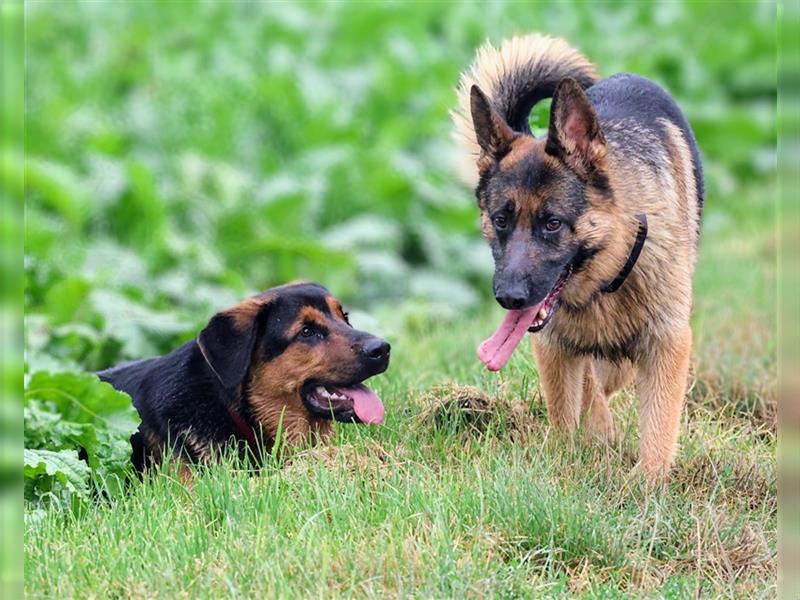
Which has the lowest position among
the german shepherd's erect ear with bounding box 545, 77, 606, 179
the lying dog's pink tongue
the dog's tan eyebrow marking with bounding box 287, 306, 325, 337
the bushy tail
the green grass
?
the green grass

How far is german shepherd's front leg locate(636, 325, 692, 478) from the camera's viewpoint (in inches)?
213

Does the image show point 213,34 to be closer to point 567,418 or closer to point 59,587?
point 567,418

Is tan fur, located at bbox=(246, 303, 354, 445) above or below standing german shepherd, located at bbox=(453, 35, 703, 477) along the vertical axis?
below

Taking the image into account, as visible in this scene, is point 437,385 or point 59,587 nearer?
point 59,587

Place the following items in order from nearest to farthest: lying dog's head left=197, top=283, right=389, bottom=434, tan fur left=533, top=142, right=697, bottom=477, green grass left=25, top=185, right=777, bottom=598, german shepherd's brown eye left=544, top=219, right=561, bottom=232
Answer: green grass left=25, top=185, right=777, bottom=598 < german shepherd's brown eye left=544, top=219, right=561, bottom=232 < tan fur left=533, top=142, right=697, bottom=477 < lying dog's head left=197, top=283, right=389, bottom=434

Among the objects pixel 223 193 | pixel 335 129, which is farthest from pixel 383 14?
pixel 223 193

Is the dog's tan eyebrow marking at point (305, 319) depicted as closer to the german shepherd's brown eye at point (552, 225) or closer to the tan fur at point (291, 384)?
the tan fur at point (291, 384)

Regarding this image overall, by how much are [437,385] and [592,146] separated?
5.03 feet

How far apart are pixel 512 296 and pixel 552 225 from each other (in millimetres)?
378

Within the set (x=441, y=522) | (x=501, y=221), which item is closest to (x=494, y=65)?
(x=501, y=221)

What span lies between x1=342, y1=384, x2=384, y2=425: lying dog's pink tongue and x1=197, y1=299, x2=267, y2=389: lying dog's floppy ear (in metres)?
0.49

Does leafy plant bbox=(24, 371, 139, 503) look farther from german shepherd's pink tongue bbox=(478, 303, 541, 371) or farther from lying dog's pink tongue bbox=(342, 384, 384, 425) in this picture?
german shepherd's pink tongue bbox=(478, 303, 541, 371)

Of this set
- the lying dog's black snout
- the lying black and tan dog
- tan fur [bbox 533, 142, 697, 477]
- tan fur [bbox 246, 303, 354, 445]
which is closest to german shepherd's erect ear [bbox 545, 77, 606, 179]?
tan fur [bbox 533, 142, 697, 477]

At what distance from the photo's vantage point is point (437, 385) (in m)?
6.21
